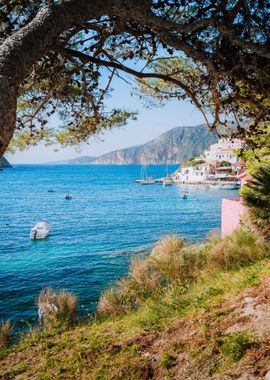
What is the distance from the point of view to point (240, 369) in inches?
134

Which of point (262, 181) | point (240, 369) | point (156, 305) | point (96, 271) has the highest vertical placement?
point (262, 181)

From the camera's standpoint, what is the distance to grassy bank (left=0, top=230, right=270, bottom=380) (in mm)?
3793

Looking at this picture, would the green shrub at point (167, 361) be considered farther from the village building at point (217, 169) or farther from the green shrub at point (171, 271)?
the village building at point (217, 169)

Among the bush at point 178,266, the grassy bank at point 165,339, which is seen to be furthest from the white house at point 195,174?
the grassy bank at point 165,339

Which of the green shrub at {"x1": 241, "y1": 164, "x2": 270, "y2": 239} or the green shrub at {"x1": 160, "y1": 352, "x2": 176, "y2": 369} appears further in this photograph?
the green shrub at {"x1": 241, "y1": 164, "x2": 270, "y2": 239}

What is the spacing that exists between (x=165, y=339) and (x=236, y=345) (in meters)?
1.37

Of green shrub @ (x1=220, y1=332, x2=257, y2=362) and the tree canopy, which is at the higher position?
the tree canopy

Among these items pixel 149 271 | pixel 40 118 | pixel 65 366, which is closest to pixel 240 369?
pixel 65 366

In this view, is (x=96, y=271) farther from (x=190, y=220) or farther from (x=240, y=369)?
(x=190, y=220)

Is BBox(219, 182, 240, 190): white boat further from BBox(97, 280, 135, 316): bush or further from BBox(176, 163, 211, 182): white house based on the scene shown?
BBox(97, 280, 135, 316): bush

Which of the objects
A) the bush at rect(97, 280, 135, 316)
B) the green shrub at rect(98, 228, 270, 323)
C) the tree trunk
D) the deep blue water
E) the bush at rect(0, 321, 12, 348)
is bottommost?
the deep blue water

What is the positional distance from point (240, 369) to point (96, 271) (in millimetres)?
15767

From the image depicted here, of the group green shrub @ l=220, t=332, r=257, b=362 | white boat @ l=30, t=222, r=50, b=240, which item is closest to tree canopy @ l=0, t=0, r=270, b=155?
green shrub @ l=220, t=332, r=257, b=362

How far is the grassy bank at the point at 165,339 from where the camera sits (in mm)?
3793
